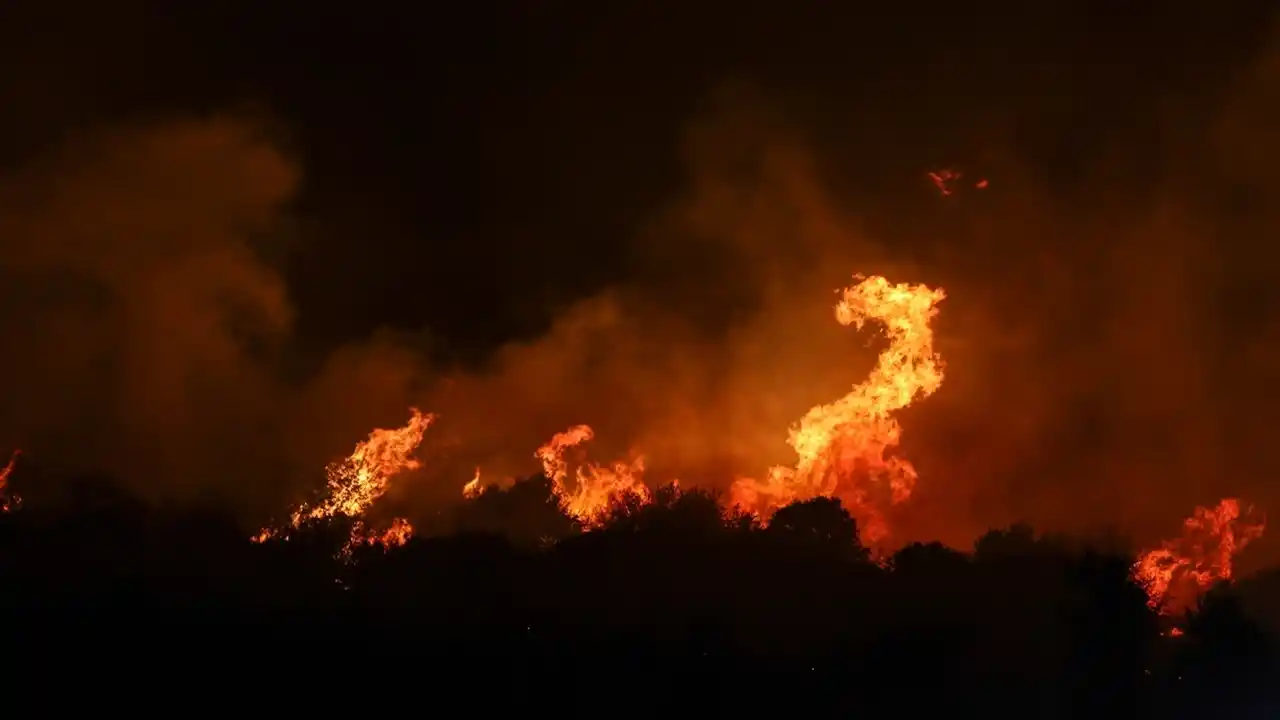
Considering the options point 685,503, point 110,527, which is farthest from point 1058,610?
point 110,527

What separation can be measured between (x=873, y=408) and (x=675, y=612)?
1199 cm

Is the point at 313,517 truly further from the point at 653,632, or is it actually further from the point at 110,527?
the point at 653,632

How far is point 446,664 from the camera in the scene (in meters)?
47.0

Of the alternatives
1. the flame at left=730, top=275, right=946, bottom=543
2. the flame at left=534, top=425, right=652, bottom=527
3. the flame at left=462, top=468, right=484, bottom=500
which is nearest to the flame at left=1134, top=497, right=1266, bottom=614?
the flame at left=730, top=275, right=946, bottom=543

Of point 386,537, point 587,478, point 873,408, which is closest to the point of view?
point 873,408

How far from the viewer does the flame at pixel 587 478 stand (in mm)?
51969

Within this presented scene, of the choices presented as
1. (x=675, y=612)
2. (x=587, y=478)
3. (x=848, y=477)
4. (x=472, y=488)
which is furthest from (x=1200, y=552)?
(x=472, y=488)

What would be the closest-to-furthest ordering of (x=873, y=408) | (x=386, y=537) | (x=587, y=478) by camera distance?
(x=873, y=408) < (x=587, y=478) < (x=386, y=537)

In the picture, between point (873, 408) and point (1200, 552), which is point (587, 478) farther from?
point (1200, 552)

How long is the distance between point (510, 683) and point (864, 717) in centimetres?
1398

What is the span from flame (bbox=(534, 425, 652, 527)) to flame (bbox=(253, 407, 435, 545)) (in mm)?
6063

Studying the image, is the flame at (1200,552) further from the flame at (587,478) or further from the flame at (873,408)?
the flame at (587,478)

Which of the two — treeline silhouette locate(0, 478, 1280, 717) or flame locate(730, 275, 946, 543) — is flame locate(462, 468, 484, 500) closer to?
treeline silhouette locate(0, 478, 1280, 717)

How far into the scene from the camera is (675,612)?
49.0m
